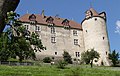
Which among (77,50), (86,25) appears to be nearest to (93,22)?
→ (86,25)

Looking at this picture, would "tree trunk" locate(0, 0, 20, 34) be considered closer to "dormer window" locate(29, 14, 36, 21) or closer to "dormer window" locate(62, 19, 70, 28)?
"dormer window" locate(29, 14, 36, 21)

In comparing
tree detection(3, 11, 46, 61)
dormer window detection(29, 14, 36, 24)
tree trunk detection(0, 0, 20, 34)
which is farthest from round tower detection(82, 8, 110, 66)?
tree trunk detection(0, 0, 20, 34)

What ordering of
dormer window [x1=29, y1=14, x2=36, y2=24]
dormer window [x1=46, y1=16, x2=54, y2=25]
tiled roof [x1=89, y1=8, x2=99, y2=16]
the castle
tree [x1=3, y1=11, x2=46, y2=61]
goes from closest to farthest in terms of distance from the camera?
tree [x1=3, y1=11, x2=46, y2=61], dormer window [x1=29, y1=14, x2=36, y2=24], the castle, dormer window [x1=46, y1=16, x2=54, y2=25], tiled roof [x1=89, y1=8, x2=99, y2=16]

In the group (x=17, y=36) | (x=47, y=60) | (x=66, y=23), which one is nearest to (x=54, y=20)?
(x=66, y=23)

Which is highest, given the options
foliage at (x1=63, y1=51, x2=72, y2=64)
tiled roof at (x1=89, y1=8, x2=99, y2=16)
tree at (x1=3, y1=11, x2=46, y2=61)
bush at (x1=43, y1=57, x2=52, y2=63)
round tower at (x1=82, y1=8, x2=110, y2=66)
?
tiled roof at (x1=89, y1=8, x2=99, y2=16)

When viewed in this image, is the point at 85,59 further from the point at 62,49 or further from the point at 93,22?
the point at 93,22

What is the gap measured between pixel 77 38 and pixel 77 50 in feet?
12.1

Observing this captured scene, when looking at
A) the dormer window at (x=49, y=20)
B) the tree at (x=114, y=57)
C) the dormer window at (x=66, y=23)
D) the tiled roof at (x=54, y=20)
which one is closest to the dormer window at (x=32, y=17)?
the tiled roof at (x=54, y=20)

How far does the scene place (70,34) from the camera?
227 feet

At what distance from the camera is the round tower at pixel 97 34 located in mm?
66219

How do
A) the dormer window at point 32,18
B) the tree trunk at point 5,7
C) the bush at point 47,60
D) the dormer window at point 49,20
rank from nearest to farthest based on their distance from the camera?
the tree trunk at point 5,7 < the bush at point 47,60 < the dormer window at point 32,18 < the dormer window at point 49,20

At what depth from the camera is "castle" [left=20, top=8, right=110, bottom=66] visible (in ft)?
213

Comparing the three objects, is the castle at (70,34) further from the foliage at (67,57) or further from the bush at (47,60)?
the bush at (47,60)

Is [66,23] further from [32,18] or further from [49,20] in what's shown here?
[32,18]
